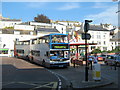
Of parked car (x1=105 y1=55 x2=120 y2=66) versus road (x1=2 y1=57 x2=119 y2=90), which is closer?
road (x1=2 y1=57 x2=119 y2=90)

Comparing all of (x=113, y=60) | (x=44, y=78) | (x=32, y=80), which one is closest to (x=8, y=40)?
(x=113, y=60)

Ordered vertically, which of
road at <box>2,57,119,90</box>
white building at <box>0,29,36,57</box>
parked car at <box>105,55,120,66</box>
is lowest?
road at <box>2,57,119,90</box>

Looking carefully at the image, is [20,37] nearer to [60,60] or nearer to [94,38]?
[94,38]

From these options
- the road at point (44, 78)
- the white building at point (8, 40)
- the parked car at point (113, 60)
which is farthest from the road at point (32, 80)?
the white building at point (8, 40)

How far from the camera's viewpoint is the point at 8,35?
68875mm

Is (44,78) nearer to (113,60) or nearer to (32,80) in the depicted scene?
(32,80)

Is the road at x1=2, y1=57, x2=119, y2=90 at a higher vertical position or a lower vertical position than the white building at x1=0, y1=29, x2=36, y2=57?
lower

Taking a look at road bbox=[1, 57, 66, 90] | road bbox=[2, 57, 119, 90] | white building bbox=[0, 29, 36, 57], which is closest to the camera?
road bbox=[1, 57, 66, 90]

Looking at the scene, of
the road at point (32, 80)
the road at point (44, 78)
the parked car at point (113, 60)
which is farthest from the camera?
the parked car at point (113, 60)

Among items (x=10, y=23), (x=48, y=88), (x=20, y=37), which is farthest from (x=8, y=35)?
(x=48, y=88)

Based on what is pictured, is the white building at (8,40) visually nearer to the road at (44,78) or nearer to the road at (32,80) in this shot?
the road at (44,78)

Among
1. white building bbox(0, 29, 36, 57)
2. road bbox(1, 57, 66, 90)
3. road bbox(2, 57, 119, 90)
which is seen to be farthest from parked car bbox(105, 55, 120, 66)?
white building bbox(0, 29, 36, 57)

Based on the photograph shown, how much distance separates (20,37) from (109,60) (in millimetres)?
47632

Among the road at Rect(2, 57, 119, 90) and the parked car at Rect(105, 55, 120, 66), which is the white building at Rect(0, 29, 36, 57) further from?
the road at Rect(2, 57, 119, 90)
